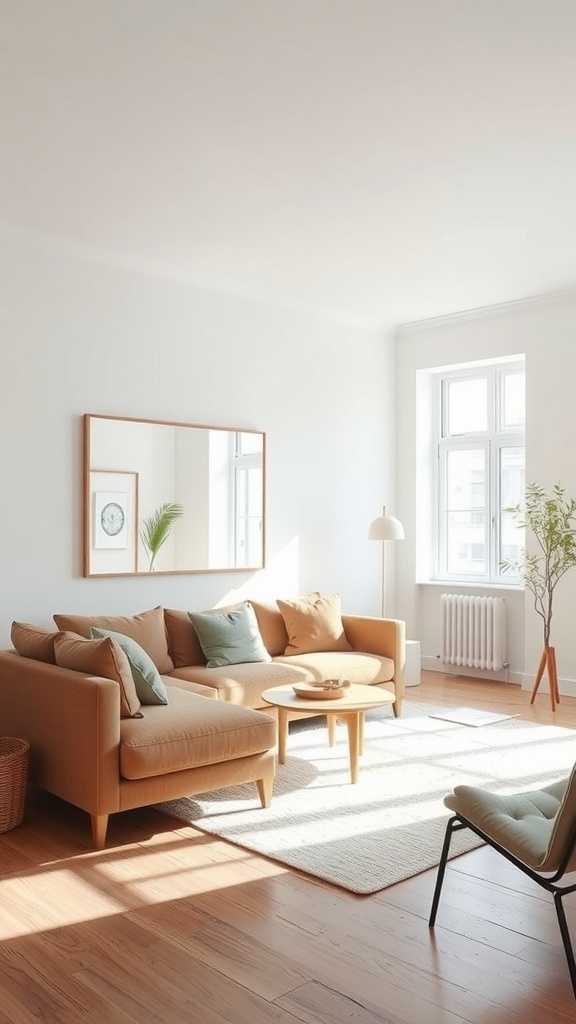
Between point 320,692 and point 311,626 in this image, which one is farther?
point 311,626

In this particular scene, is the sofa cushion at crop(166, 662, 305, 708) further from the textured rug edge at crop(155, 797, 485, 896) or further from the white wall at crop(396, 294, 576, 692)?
the white wall at crop(396, 294, 576, 692)

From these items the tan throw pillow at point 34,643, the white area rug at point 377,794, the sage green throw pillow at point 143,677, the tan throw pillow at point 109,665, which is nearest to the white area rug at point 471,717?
the white area rug at point 377,794

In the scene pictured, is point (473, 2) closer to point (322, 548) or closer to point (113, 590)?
point (113, 590)

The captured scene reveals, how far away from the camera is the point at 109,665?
3764mm

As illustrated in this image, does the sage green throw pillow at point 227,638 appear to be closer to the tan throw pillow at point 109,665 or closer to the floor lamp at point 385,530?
the tan throw pillow at point 109,665

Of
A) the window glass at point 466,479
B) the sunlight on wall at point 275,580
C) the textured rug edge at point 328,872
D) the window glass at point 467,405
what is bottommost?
the textured rug edge at point 328,872

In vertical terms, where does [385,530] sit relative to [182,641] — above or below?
above

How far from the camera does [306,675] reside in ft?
17.6

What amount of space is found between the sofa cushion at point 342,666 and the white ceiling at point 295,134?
2630mm

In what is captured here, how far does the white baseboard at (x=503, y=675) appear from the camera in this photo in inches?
260

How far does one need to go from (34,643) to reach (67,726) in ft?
2.14

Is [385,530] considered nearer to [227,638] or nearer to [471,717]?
[471,717]

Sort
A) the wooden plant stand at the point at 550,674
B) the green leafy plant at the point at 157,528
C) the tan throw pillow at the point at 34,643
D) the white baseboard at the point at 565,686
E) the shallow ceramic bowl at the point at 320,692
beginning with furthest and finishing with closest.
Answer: the white baseboard at the point at 565,686 < the wooden plant stand at the point at 550,674 < the green leafy plant at the point at 157,528 < the shallow ceramic bowl at the point at 320,692 < the tan throw pillow at the point at 34,643

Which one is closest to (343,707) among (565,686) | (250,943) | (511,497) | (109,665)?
(109,665)
